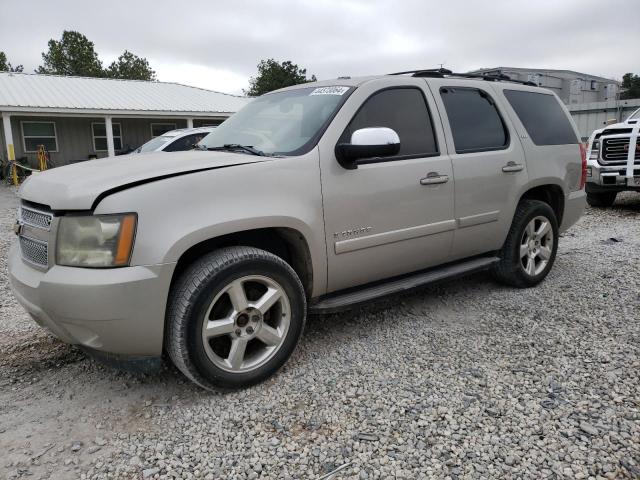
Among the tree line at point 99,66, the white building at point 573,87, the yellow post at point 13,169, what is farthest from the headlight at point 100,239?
the tree line at point 99,66

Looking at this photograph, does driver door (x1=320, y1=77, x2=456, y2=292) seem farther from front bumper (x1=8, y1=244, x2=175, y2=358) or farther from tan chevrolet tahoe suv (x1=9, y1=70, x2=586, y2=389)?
front bumper (x1=8, y1=244, x2=175, y2=358)

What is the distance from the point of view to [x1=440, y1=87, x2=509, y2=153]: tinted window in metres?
3.82

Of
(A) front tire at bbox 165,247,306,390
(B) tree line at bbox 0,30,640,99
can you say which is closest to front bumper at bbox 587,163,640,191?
(A) front tire at bbox 165,247,306,390

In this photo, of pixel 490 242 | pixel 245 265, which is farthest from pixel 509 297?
pixel 245 265

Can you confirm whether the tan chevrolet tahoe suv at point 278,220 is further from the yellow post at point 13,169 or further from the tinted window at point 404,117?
the yellow post at point 13,169

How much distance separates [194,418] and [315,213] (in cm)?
131

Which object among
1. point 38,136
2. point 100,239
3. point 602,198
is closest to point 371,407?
point 100,239

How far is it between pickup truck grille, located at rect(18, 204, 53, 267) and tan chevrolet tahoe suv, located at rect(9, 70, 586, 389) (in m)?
0.01

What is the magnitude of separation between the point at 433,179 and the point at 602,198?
7585 mm

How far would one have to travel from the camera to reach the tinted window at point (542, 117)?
173 inches

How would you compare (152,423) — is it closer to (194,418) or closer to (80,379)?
(194,418)

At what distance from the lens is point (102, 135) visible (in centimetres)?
2061

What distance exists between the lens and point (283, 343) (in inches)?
115

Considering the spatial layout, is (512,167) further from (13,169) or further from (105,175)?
(13,169)
